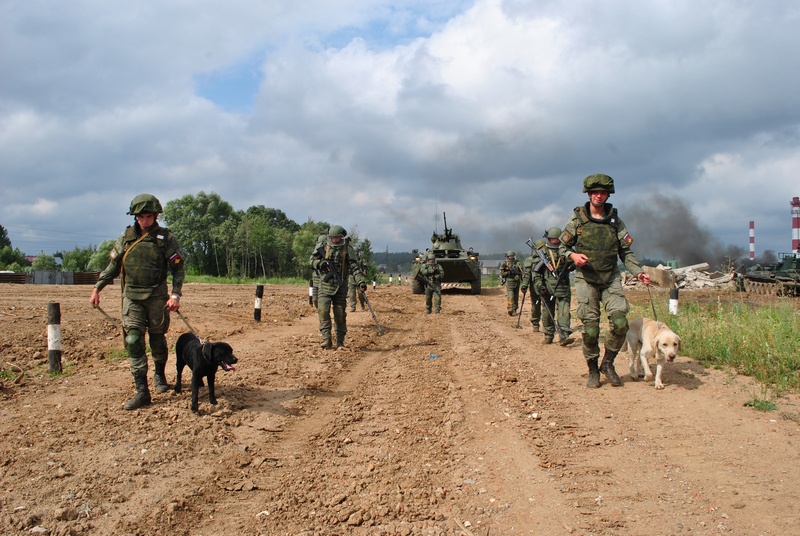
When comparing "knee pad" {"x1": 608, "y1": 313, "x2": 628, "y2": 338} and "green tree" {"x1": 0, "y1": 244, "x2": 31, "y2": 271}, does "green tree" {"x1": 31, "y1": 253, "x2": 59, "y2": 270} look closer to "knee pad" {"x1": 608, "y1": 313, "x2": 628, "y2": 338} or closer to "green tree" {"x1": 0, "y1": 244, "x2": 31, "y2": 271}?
"green tree" {"x1": 0, "y1": 244, "x2": 31, "y2": 271}

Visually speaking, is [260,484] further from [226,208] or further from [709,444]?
[226,208]

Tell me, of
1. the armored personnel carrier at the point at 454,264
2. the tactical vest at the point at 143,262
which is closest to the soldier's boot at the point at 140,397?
the tactical vest at the point at 143,262

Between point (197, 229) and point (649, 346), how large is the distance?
58137 millimetres

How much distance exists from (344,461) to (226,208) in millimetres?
60359

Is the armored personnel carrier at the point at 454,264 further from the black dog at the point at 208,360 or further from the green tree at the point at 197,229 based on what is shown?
the green tree at the point at 197,229

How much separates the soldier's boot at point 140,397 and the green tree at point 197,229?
54.7 metres

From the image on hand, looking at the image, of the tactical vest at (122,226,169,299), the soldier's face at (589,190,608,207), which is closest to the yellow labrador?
the soldier's face at (589,190,608,207)

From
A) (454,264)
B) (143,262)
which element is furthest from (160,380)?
(454,264)

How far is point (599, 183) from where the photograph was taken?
6156 mm

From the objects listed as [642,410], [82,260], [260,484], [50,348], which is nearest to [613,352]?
[642,410]

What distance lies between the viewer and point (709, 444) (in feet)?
14.2

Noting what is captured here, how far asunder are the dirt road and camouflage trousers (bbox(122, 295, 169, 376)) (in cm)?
47

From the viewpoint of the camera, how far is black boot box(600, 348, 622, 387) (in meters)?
6.20

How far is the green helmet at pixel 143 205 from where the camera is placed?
5613 mm
